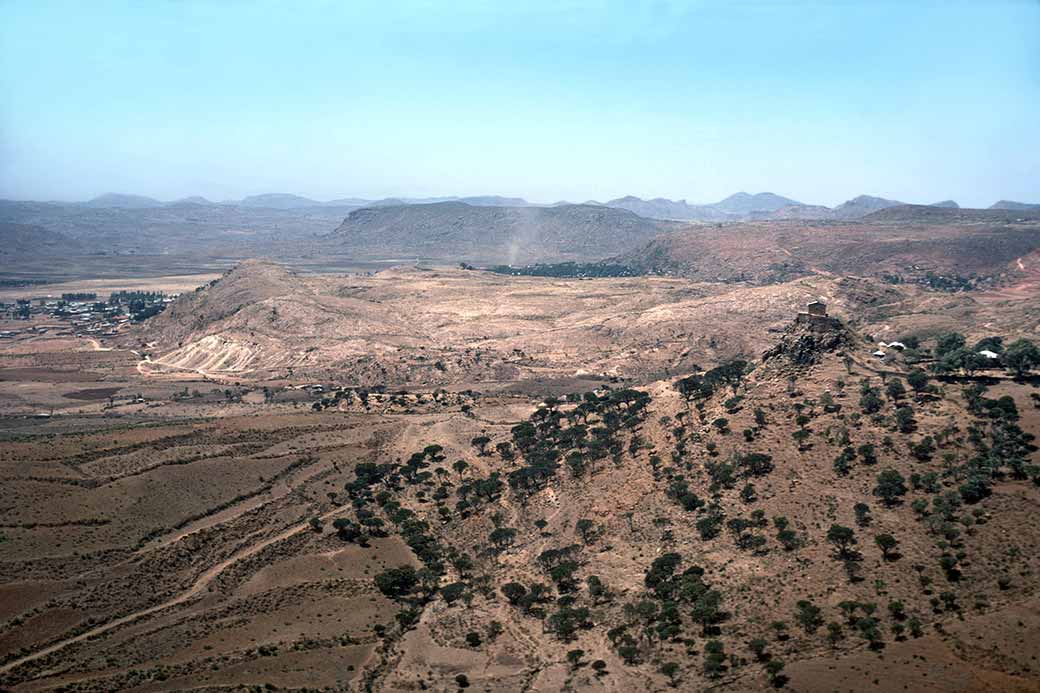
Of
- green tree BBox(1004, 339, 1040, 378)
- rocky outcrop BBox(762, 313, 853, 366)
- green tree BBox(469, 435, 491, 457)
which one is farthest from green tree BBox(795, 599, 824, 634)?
green tree BBox(1004, 339, 1040, 378)

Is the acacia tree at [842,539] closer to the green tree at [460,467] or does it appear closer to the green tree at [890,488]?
the green tree at [890,488]

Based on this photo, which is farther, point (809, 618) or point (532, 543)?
point (532, 543)

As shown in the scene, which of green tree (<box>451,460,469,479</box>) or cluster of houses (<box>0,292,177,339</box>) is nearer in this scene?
green tree (<box>451,460,469,479</box>)

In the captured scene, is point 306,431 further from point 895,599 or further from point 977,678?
point 977,678

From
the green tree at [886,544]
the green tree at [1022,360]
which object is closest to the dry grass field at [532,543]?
the green tree at [886,544]

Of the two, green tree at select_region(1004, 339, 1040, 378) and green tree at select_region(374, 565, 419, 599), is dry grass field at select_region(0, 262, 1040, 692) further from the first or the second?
green tree at select_region(1004, 339, 1040, 378)

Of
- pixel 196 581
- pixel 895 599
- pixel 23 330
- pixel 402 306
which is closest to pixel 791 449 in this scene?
pixel 895 599

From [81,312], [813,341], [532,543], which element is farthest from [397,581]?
[81,312]

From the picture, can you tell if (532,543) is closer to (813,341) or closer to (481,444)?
(481,444)
